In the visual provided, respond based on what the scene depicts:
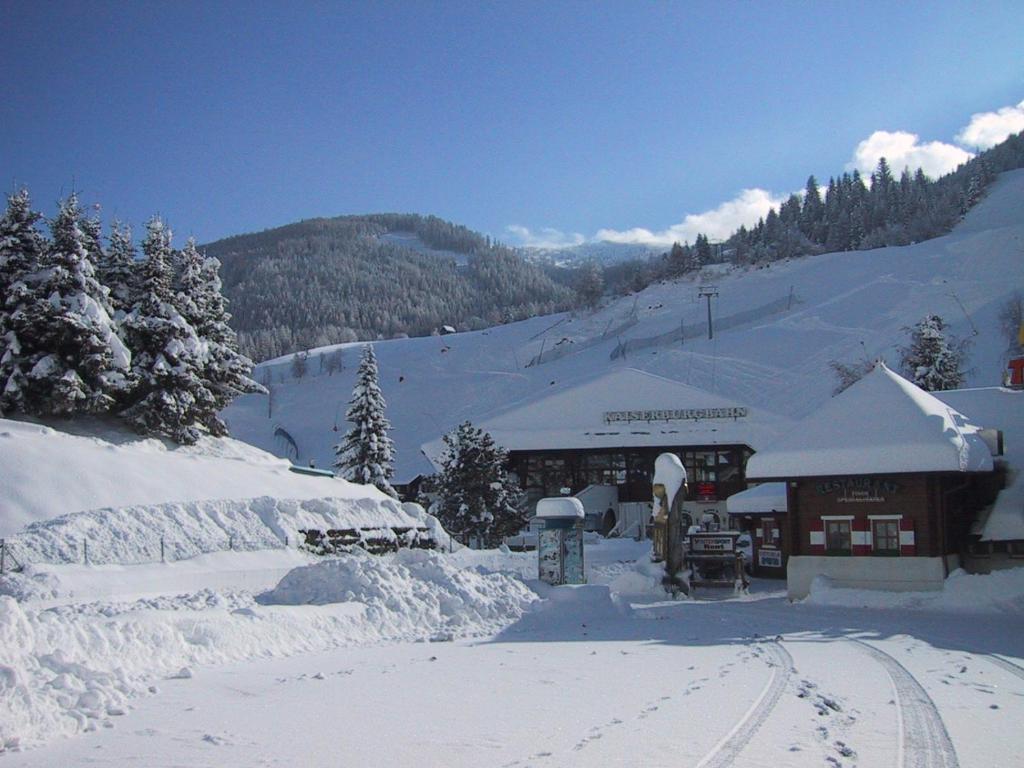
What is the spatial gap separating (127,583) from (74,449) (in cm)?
605

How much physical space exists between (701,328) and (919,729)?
8506 cm

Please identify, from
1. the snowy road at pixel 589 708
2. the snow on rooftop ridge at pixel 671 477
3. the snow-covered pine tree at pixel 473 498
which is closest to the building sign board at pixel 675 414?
the snow-covered pine tree at pixel 473 498

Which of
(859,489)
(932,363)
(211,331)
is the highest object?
(211,331)

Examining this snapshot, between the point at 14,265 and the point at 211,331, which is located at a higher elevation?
the point at 14,265

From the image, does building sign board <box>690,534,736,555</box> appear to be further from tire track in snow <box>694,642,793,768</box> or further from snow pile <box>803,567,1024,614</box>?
tire track in snow <box>694,642,793,768</box>

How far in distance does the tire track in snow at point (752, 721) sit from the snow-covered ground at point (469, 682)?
29 millimetres

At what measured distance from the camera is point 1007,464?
910 inches

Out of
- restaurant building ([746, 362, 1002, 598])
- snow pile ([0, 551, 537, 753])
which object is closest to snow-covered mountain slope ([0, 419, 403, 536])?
snow pile ([0, 551, 537, 753])

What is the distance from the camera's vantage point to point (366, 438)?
146ft

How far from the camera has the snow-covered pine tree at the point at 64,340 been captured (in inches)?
974

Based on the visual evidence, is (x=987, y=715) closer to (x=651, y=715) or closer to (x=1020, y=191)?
(x=651, y=715)

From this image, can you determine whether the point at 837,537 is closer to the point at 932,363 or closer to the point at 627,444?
the point at 932,363

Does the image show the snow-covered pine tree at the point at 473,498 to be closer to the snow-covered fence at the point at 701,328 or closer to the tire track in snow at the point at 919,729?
the tire track in snow at the point at 919,729

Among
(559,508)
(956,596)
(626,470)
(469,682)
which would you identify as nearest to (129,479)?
(559,508)
